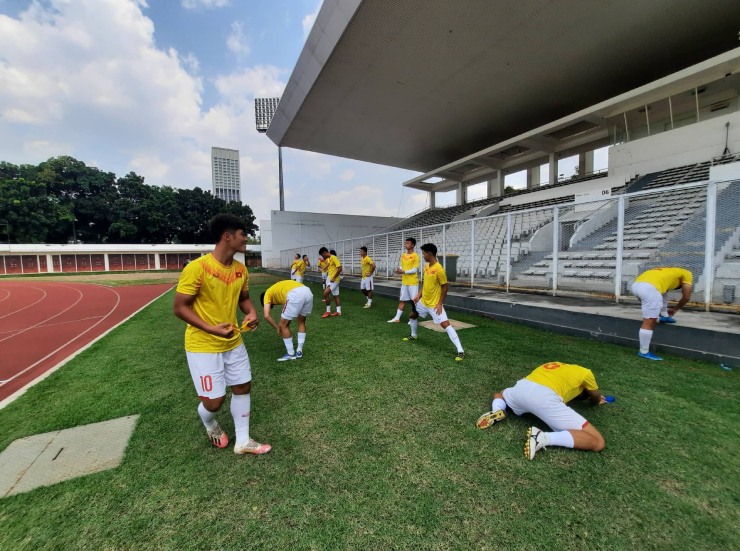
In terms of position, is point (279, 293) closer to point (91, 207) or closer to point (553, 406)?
point (553, 406)

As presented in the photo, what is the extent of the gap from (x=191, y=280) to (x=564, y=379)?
10.3ft

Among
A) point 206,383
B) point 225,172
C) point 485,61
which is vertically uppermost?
point 225,172

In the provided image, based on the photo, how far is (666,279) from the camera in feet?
14.1

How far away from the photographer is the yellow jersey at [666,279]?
13.9ft

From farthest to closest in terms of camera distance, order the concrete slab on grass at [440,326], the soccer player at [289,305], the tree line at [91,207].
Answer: the tree line at [91,207] → the concrete slab on grass at [440,326] → the soccer player at [289,305]

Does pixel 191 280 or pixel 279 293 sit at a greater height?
pixel 191 280

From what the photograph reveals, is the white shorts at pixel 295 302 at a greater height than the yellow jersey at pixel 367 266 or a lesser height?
lesser

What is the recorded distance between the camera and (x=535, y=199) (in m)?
19.6

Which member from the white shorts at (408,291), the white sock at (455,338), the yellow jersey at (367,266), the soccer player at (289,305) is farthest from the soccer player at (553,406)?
the yellow jersey at (367,266)

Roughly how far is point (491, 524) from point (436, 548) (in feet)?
1.23

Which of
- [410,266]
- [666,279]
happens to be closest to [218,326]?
[410,266]

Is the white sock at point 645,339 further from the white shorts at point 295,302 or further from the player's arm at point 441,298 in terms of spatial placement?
the white shorts at point 295,302

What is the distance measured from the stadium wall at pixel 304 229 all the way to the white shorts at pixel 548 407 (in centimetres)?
2581

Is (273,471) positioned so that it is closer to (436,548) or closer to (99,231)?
(436,548)
